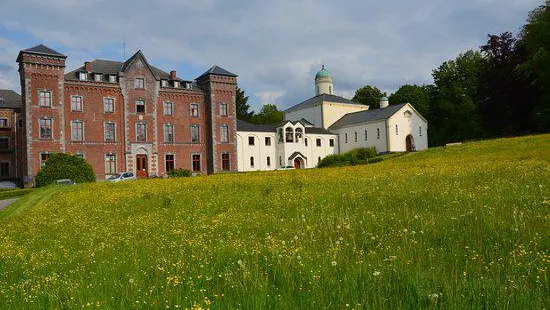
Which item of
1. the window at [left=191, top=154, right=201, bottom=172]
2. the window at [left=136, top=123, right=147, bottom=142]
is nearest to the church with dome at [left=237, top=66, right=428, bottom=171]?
the window at [left=191, top=154, right=201, bottom=172]

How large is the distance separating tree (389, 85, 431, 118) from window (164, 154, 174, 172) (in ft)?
184

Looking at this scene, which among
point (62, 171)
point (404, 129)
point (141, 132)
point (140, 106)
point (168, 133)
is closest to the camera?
point (62, 171)

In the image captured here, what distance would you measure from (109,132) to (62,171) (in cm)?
1448

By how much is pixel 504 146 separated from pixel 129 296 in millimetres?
34811

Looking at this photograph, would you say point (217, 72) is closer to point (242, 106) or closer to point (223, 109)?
point (223, 109)

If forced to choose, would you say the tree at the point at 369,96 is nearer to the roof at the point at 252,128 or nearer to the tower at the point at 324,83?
the tower at the point at 324,83

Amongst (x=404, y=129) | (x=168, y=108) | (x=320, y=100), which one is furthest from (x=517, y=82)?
(x=168, y=108)

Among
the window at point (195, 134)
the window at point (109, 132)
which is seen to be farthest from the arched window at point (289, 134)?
the window at point (109, 132)

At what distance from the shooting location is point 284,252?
634 cm

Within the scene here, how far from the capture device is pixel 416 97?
96.4 meters

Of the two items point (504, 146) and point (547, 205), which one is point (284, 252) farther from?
point (504, 146)

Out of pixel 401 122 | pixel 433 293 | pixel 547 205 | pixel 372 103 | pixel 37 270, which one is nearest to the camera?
pixel 433 293

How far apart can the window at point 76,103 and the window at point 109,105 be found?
294 centimetres

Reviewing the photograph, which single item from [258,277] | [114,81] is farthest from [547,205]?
[114,81]
